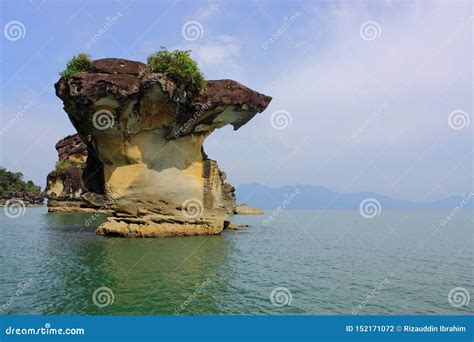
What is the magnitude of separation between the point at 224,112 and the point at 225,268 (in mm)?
13826

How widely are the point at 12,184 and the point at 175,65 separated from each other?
102159 mm

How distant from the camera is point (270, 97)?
28.8m

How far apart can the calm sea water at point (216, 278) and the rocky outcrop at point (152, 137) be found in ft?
8.41

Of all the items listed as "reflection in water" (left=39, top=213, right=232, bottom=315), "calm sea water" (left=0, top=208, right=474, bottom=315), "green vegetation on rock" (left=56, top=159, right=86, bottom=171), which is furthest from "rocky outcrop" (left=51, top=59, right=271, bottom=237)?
"green vegetation on rock" (left=56, top=159, right=86, bottom=171)

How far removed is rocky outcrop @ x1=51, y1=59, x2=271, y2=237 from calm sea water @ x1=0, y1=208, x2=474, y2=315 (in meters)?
2.56

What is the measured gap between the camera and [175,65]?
2539 cm

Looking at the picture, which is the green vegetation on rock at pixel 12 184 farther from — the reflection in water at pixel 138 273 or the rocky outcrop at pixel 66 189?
the reflection in water at pixel 138 273

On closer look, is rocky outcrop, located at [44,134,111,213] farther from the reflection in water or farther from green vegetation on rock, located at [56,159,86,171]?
the reflection in water

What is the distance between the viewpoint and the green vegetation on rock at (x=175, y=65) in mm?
25297

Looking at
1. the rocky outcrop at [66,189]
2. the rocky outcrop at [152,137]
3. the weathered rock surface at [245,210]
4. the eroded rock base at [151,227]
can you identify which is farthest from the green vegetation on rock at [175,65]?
the weathered rock surface at [245,210]

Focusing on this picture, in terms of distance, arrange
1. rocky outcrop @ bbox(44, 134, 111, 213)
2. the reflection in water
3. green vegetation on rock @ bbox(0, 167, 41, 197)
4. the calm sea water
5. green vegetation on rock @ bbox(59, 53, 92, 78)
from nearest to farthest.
A: the reflection in water, the calm sea water, green vegetation on rock @ bbox(59, 53, 92, 78), rocky outcrop @ bbox(44, 134, 111, 213), green vegetation on rock @ bbox(0, 167, 41, 197)

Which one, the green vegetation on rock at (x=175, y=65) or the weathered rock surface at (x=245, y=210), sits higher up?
the weathered rock surface at (x=245, y=210)

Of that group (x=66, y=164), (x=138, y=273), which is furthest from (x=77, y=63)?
(x=66, y=164)

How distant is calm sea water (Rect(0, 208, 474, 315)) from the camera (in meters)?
11.9
